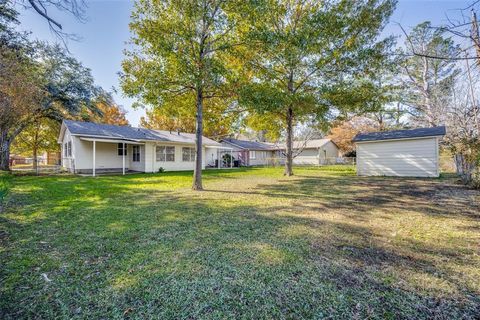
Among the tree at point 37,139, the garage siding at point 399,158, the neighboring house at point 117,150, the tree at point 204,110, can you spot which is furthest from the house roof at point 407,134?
the tree at point 37,139

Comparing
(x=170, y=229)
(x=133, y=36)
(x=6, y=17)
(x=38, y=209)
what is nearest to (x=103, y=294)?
(x=170, y=229)

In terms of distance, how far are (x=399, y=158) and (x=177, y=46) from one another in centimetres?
1372

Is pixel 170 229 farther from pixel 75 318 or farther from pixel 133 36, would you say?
pixel 133 36

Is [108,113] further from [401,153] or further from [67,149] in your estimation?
[401,153]

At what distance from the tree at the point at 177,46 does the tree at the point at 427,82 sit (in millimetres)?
14350

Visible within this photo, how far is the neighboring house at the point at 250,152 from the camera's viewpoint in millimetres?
30558

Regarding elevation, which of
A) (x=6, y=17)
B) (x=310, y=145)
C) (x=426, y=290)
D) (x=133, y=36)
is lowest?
(x=426, y=290)

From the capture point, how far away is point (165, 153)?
19.0 meters

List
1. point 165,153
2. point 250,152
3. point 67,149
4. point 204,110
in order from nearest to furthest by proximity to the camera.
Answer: point 204,110 → point 67,149 → point 165,153 → point 250,152

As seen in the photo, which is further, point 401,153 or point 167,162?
point 167,162

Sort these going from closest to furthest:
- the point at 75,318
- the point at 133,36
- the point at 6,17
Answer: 1. the point at 75,318
2. the point at 133,36
3. the point at 6,17

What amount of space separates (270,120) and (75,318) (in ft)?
47.6

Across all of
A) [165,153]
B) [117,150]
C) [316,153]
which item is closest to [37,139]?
[117,150]

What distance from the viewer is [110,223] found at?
15.8ft
